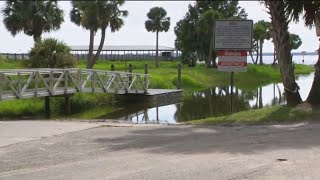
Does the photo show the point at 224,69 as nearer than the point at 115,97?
Yes

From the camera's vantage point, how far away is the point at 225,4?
241 feet

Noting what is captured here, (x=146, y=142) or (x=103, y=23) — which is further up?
(x=103, y=23)

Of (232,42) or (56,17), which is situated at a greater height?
(56,17)

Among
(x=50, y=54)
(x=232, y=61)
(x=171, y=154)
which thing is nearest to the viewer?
(x=171, y=154)

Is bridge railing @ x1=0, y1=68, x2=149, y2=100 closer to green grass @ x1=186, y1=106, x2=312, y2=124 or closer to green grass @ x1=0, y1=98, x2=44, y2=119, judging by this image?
green grass @ x1=0, y1=98, x2=44, y2=119

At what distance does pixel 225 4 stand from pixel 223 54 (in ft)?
192

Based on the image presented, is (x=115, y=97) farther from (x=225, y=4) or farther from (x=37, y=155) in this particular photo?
(x=225, y=4)

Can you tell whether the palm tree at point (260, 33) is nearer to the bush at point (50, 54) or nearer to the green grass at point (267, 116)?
the bush at point (50, 54)

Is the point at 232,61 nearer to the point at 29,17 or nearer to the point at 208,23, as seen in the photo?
the point at 29,17

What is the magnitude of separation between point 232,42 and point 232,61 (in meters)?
0.60

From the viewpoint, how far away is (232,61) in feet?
54.0

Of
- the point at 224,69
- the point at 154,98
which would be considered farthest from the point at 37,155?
the point at 154,98

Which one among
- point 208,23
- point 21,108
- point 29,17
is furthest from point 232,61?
point 208,23

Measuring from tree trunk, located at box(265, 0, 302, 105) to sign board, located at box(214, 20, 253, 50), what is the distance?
804 mm
